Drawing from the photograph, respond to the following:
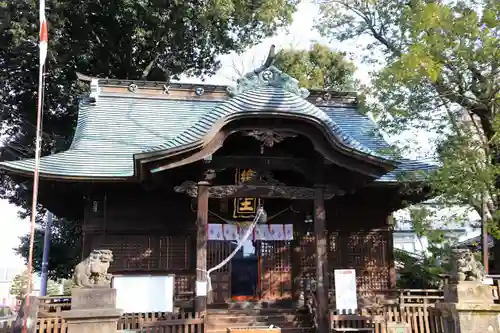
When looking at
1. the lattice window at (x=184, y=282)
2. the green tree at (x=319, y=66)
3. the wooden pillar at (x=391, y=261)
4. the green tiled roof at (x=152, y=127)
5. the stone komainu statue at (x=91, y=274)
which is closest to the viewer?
the stone komainu statue at (x=91, y=274)

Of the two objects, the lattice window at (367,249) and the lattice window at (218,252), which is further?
the lattice window at (367,249)

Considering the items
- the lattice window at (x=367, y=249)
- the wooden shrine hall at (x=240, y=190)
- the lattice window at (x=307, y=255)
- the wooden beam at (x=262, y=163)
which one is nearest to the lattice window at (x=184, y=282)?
the wooden shrine hall at (x=240, y=190)

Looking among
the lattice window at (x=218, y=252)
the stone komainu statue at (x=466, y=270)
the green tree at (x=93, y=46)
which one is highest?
the green tree at (x=93, y=46)

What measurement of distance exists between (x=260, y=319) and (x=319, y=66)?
2342 cm

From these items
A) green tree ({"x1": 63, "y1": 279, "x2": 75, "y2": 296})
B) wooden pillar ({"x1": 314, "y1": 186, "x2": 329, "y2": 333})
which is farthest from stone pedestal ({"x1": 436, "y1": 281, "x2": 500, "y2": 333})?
green tree ({"x1": 63, "y1": 279, "x2": 75, "y2": 296})

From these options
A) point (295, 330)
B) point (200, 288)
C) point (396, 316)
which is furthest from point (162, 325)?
point (396, 316)

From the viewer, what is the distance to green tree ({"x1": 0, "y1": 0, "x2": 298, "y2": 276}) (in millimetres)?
20953

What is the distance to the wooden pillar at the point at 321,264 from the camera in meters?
10.3

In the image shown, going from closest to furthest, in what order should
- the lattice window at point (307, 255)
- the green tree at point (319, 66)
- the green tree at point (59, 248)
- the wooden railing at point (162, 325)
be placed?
the wooden railing at point (162, 325)
the lattice window at point (307, 255)
the green tree at point (59, 248)
the green tree at point (319, 66)

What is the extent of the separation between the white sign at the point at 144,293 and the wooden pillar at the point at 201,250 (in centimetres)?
87

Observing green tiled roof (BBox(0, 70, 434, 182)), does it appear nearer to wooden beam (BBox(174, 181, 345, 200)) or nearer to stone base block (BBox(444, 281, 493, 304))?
wooden beam (BBox(174, 181, 345, 200))

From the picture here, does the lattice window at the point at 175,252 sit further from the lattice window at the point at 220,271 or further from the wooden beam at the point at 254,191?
the wooden beam at the point at 254,191

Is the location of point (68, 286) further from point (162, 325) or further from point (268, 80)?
point (268, 80)

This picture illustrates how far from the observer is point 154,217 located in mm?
12719
